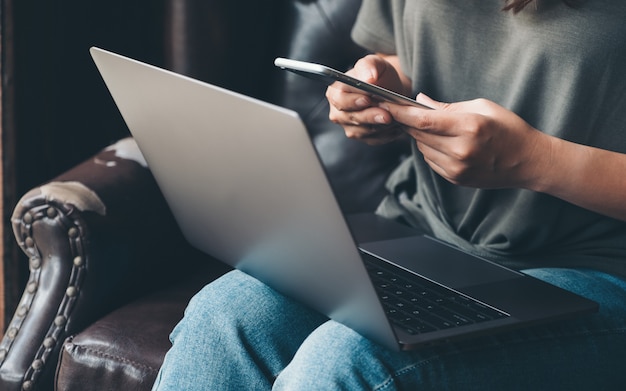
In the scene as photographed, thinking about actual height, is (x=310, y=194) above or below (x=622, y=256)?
above

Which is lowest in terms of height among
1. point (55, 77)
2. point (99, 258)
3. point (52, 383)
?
point (52, 383)

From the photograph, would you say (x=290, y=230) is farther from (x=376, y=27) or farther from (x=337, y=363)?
(x=376, y=27)

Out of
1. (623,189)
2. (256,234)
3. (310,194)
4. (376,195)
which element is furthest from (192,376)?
(376,195)

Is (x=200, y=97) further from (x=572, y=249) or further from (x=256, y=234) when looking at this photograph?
(x=572, y=249)

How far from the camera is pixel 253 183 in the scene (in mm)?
703

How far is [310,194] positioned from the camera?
0.64 m

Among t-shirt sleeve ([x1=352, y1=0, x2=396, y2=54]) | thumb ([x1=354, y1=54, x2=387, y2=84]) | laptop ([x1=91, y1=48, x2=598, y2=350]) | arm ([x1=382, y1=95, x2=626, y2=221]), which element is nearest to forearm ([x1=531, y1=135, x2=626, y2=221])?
arm ([x1=382, y1=95, x2=626, y2=221])

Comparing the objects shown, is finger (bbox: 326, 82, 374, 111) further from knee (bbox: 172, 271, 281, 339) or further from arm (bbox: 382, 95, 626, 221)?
knee (bbox: 172, 271, 281, 339)

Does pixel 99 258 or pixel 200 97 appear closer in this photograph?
pixel 200 97

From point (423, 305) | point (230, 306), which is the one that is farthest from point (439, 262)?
point (230, 306)

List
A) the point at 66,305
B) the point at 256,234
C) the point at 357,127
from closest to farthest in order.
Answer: the point at 256,234
the point at 357,127
the point at 66,305

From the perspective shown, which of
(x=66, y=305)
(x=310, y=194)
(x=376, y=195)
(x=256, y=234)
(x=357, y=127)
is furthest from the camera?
(x=376, y=195)

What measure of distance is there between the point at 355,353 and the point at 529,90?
410mm

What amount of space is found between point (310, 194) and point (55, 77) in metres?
0.97
